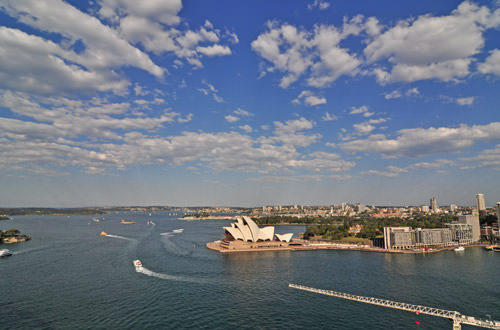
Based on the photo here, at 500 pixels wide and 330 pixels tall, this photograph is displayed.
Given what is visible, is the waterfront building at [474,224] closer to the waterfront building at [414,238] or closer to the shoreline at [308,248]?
the waterfront building at [414,238]

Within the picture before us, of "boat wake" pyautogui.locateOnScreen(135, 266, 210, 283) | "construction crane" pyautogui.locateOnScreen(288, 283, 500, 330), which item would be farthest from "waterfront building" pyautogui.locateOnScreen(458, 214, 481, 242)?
"boat wake" pyautogui.locateOnScreen(135, 266, 210, 283)

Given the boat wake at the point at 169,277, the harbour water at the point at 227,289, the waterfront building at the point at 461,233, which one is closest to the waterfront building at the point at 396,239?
the harbour water at the point at 227,289

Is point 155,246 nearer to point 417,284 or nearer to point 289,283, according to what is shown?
point 289,283

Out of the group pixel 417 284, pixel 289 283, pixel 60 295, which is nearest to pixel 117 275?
pixel 60 295

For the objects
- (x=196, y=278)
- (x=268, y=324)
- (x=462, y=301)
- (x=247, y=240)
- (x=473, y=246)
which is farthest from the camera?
(x=473, y=246)

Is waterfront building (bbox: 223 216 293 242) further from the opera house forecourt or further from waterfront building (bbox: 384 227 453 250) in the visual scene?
waterfront building (bbox: 384 227 453 250)
